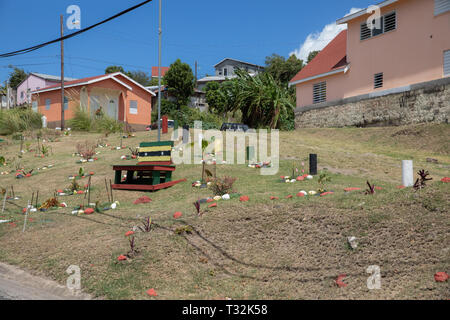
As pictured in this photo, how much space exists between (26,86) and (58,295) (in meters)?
47.7

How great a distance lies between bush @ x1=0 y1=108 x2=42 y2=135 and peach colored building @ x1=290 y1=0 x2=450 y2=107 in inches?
658

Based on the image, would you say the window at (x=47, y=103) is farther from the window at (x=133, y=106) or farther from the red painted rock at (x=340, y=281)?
the red painted rock at (x=340, y=281)

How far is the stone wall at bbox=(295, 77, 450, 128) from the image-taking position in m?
15.0

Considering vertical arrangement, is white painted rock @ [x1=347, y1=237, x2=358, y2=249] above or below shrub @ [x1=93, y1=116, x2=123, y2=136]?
below

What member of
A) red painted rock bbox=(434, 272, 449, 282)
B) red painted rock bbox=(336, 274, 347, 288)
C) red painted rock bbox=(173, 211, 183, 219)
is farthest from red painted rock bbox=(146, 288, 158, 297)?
red painted rock bbox=(434, 272, 449, 282)

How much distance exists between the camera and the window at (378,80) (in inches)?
700

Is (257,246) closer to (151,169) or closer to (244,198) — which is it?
(244,198)

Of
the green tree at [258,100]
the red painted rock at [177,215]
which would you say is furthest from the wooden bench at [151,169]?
the green tree at [258,100]

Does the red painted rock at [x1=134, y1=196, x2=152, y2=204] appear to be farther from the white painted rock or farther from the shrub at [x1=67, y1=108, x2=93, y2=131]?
the shrub at [x1=67, y1=108, x2=93, y2=131]

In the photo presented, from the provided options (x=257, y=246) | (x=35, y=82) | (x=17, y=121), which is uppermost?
(x=35, y=82)

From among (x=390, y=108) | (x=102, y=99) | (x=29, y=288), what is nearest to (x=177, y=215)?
(x=29, y=288)

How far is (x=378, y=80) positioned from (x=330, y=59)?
179 inches

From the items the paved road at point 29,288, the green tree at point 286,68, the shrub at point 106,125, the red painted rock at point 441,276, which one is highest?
the green tree at point 286,68

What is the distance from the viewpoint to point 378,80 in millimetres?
17953
